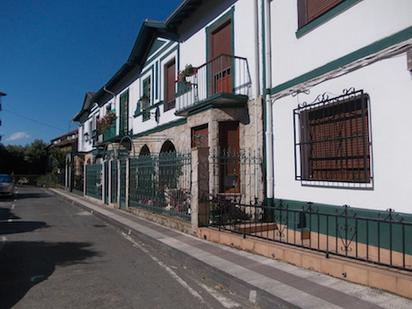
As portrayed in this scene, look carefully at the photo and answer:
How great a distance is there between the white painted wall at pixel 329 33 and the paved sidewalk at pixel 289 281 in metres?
3.94

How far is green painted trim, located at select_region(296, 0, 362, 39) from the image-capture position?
7.66m

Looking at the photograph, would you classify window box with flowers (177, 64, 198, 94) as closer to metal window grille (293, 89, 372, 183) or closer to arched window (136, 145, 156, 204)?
arched window (136, 145, 156, 204)

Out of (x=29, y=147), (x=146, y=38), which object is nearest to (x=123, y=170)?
(x=146, y=38)

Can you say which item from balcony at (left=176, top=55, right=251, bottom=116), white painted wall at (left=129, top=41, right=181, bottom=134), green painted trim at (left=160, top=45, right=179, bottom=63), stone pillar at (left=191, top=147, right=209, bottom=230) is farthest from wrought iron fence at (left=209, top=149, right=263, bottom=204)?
green painted trim at (left=160, top=45, right=179, bottom=63)

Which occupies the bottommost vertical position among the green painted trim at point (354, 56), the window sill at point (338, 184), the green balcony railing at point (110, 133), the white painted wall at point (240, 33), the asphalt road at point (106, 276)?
the asphalt road at point (106, 276)

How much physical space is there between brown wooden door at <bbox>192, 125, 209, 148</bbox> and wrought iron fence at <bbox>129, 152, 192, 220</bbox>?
1.09 m

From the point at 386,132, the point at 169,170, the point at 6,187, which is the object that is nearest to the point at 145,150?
the point at 169,170

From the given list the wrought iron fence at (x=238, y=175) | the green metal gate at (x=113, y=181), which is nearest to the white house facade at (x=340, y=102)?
the wrought iron fence at (x=238, y=175)

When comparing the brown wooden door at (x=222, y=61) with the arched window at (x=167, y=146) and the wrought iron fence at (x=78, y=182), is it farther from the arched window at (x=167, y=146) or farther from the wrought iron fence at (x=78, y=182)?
the wrought iron fence at (x=78, y=182)

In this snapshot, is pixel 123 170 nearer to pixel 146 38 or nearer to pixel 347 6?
pixel 146 38

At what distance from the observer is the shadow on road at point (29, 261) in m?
6.04

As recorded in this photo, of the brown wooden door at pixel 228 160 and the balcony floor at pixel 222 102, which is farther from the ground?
the balcony floor at pixel 222 102

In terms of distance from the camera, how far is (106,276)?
22.5 ft

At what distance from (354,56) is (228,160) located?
4.56 meters
